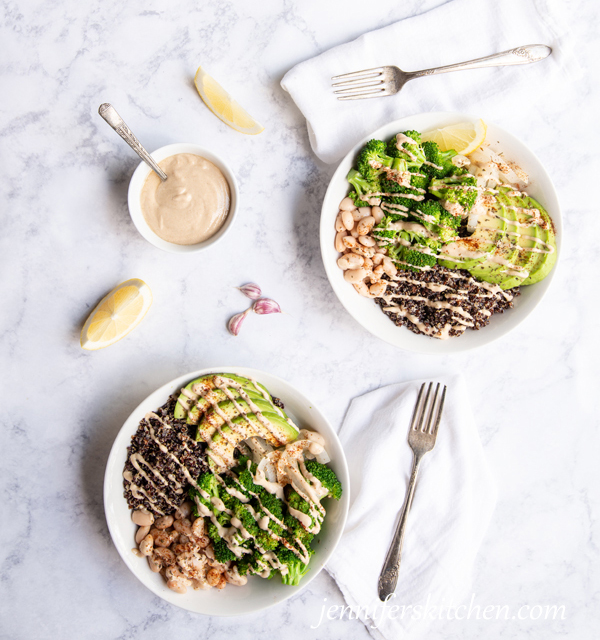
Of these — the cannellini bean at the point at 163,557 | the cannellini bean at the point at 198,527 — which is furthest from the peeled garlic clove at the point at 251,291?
the cannellini bean at the point at 163,557

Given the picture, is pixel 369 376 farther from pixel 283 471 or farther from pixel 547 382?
pixel 547 382

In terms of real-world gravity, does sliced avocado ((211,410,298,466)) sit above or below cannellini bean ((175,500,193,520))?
above

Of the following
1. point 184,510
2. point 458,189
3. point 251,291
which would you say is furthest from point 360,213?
point 184,510

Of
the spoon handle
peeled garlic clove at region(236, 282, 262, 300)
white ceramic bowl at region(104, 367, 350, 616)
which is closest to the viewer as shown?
the spoon handle

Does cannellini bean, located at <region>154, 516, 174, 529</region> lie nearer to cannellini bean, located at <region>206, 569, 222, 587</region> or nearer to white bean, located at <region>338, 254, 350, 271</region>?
cannellini bean, located at <region>206, 569, 222, 587</region>

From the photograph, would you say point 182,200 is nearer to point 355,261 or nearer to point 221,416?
point 355,261

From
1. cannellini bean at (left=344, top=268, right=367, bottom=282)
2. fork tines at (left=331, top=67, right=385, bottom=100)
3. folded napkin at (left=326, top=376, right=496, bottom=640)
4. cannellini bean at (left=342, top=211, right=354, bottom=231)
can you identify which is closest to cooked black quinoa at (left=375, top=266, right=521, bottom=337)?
cannellini bean at (left=344, top=268, right=367, bottom=282)
